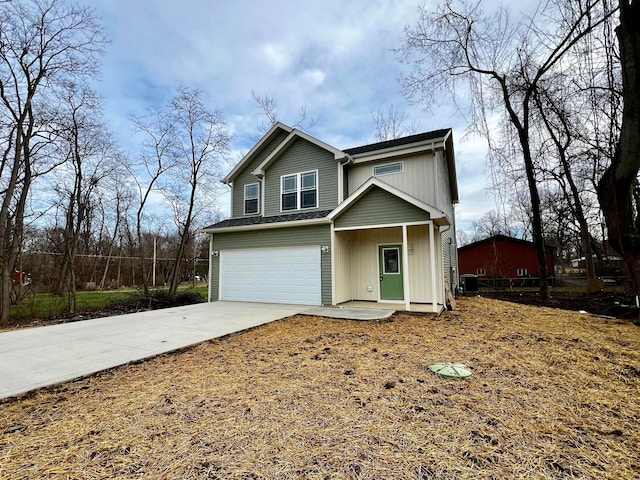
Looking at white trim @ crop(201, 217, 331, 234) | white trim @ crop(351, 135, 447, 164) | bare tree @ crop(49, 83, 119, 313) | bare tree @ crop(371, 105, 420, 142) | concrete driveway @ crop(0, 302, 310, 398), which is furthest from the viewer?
bare tree @ crop(371, 105, 420, 142)

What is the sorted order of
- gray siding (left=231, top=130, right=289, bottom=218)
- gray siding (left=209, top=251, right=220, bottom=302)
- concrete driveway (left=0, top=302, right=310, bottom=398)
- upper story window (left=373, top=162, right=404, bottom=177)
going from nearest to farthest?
concrete driveway (left=0, top=302, right=310, bottom=398)
upper story window (left=373, top=162, right=404, bottom=177)
gray siding (left=209, top=251, right=220, bottom=302)
gray siding (left=231, top=130, right=289, bottom=218)

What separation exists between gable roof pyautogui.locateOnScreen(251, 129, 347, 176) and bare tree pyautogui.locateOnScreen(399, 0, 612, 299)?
3341mm

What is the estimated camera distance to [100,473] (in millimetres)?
2115

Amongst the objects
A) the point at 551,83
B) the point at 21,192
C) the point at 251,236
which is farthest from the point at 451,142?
the point at 21,192

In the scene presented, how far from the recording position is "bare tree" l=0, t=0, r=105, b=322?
348 inches

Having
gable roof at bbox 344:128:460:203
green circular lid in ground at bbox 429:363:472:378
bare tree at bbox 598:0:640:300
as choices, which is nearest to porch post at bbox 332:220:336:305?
gable roof at bbox 344:128:460:203

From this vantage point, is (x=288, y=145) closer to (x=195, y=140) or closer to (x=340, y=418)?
(x=195, y=140)

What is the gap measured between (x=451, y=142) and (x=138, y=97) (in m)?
12.7

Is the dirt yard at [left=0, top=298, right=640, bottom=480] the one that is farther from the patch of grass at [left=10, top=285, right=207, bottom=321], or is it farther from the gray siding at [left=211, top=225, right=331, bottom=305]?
the patch of grass at [left=10, top=285, right=207, bottom=321]

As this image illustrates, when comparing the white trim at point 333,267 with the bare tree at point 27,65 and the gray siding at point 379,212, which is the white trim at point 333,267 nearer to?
the gray siding at point 379,212

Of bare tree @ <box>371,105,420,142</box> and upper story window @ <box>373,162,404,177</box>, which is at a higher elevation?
bare tree @ <box>371,105,420,142</box>

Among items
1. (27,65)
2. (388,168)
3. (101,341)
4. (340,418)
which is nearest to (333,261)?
(388,168)

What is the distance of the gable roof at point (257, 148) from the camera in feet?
41.8

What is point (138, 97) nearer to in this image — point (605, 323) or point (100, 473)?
Answer: point (100, 473)
